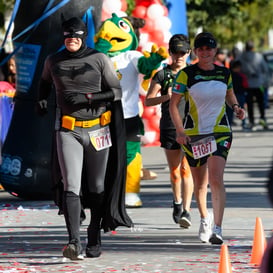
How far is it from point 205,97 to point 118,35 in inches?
110

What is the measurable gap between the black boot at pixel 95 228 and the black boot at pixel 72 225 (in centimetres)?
18

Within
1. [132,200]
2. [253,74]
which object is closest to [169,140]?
[132,200]

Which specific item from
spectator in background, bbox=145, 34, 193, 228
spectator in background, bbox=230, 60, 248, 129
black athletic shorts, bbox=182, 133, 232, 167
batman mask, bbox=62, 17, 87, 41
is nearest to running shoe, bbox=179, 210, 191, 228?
A: spectator in background, bbox=145, 34, 193, 228

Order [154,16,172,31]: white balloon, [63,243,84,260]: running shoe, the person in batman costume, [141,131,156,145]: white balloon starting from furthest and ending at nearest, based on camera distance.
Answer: [141,131,156,145]: white balloon → [154,16,172,31]: white balloon → the person in batman costume → [63,243,84,260]: running shoe

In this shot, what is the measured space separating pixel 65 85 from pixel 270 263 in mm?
4931

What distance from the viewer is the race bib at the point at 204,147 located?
9.12 m

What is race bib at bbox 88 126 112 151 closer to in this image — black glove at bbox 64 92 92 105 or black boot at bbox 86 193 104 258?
black glove at bbox 64 92 92 105

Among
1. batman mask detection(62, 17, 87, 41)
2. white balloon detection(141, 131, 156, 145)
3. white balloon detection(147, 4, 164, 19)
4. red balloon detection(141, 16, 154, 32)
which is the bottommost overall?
white balloon detection(141, 131, 156, 145)

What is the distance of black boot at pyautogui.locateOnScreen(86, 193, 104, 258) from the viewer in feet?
28.6

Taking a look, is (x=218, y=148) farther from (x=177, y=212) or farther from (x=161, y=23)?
(x=161, y=23)

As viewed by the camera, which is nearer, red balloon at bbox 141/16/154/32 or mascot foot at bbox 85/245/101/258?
mascot foot at bbox 85/245/101/258

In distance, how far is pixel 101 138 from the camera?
344 inches

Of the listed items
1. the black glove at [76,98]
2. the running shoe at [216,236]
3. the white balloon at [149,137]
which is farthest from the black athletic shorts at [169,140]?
the white balloon at [149,137]

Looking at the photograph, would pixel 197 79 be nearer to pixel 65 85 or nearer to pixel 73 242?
pixel 65 85
